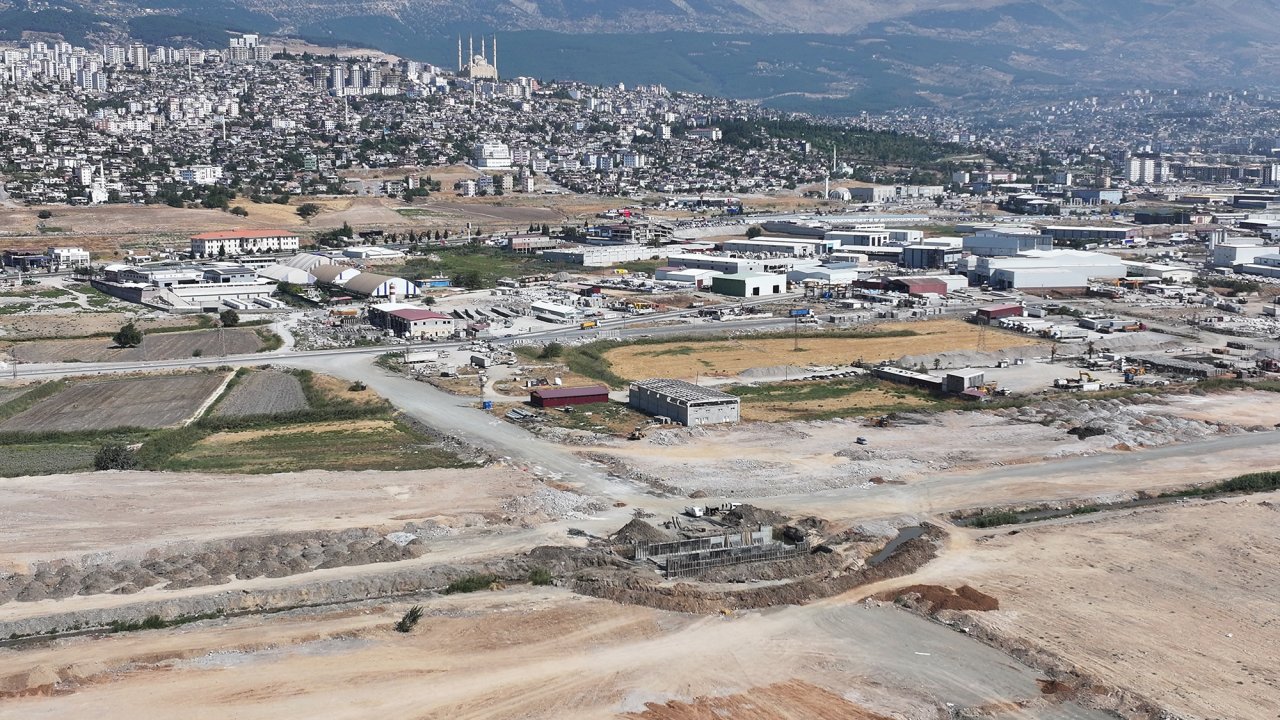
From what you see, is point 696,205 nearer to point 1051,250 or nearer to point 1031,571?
point 1051,250

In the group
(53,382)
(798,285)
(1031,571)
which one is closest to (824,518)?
(1031,571)

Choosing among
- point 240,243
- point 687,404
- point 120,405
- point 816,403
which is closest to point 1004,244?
point 816,403

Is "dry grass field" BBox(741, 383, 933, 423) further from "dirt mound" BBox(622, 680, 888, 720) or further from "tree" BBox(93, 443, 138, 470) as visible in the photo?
"dirt mound" BBox(622, 680, 888, 720)

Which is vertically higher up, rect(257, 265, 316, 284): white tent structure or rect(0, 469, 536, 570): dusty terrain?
rect(257, 265, 316, 284): white tent structure

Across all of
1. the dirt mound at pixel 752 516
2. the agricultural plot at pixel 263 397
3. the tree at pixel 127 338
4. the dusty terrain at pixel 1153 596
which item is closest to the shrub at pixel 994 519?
the dusty terrain at pixel 1153 596

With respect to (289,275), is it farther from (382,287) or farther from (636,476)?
(636,476)

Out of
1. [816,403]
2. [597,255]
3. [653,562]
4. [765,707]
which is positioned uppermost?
[597,255]

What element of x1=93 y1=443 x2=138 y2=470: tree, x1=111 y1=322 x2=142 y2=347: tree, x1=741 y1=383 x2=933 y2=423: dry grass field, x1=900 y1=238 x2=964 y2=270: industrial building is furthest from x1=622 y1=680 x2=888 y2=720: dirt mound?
x1=900 y1=238 x2=964 y2=270: industrial building
